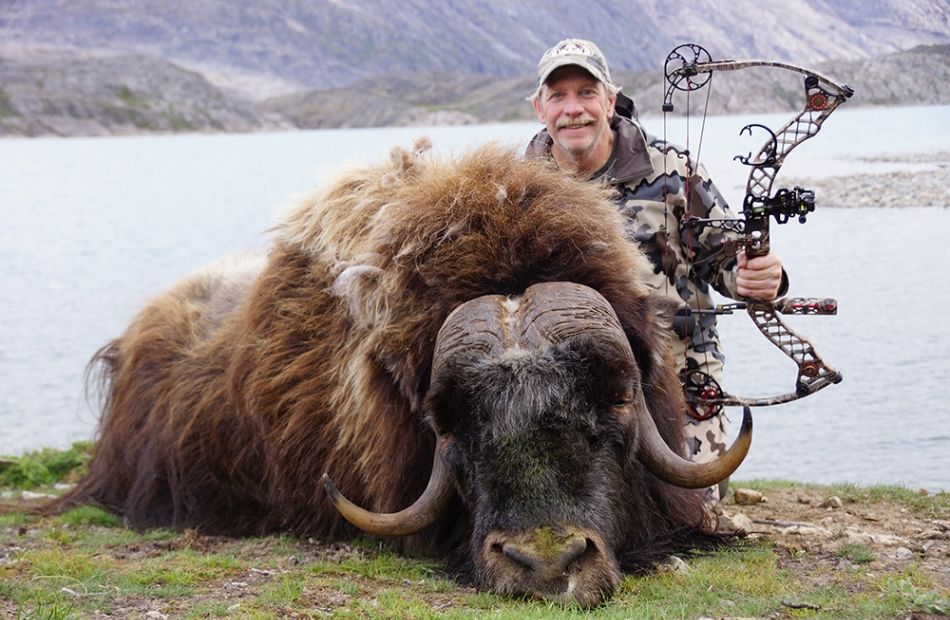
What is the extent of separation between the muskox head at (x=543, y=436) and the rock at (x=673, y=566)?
7.3 inches

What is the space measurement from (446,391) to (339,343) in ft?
2.78

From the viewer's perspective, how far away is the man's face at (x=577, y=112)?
4234mm

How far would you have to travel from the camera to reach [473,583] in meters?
3.15

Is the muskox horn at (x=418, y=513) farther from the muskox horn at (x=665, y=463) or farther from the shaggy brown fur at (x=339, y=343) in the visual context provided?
the muskox horn at (x=665, y=463)

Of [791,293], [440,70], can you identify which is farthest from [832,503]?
[440,70]

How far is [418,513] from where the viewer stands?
3.25m

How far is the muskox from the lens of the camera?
292 cm

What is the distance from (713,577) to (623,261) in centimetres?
94

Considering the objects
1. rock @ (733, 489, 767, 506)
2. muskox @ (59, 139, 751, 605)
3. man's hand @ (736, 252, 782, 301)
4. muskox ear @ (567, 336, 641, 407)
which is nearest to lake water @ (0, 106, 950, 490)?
muskox @ (59, 139, 751, 605)

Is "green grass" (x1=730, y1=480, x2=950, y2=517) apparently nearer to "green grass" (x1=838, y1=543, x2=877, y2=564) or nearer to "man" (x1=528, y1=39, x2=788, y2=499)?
"man" (x1=528, y1=39, x2=788, y2=499)

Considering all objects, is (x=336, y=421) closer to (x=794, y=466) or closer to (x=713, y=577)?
(x=713, y=577)

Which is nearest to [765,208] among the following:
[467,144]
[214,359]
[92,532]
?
[467,144]

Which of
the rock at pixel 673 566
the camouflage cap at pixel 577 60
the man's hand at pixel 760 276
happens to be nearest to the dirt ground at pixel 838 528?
the rock at pixel 673 566

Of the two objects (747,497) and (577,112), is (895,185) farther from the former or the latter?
(577,112)
